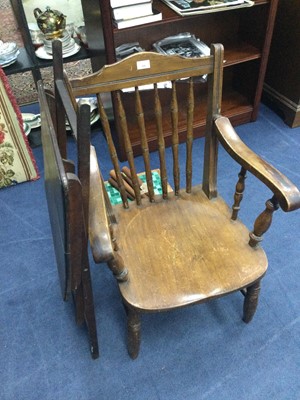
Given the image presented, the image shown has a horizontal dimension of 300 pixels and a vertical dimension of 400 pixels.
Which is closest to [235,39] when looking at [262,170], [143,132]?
[143,132]

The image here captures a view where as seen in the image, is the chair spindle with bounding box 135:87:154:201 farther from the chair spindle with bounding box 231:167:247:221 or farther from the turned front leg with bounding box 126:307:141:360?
the turned front leg with bounding box 126:307:141:360

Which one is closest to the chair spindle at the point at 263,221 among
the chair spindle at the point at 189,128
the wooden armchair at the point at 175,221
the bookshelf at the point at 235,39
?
the wooden armchair at the point at 175,221

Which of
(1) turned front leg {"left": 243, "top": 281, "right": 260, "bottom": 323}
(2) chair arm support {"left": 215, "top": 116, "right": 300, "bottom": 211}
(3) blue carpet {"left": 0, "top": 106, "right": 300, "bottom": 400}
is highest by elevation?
(2) chair arm support {"left": 215, "top": 116, "right": 300, "bottom": 211}

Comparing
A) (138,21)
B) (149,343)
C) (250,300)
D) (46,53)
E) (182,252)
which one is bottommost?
(149,343)

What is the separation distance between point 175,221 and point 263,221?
31 centimetres

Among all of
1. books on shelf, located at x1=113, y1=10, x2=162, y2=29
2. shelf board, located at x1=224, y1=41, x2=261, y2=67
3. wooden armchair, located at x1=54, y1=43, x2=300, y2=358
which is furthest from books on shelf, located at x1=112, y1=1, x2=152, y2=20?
wooden armchair, located at x1=54, y1=43, x2=300, y2=358

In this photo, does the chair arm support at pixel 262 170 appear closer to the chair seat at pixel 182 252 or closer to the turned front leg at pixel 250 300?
the chair seat at pixel 182 252

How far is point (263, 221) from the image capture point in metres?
1.03

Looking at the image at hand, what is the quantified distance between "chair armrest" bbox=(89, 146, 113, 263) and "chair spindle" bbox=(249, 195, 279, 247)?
0.47 m

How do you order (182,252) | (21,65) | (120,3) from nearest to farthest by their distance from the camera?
(182,252), (120,3), (21,65)

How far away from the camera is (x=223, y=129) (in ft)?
3.59

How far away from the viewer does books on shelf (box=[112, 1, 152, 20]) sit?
1579mm

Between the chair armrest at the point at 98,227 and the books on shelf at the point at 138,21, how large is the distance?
39.4 inches

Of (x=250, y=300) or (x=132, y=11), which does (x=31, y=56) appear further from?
(x=250, y=300)
